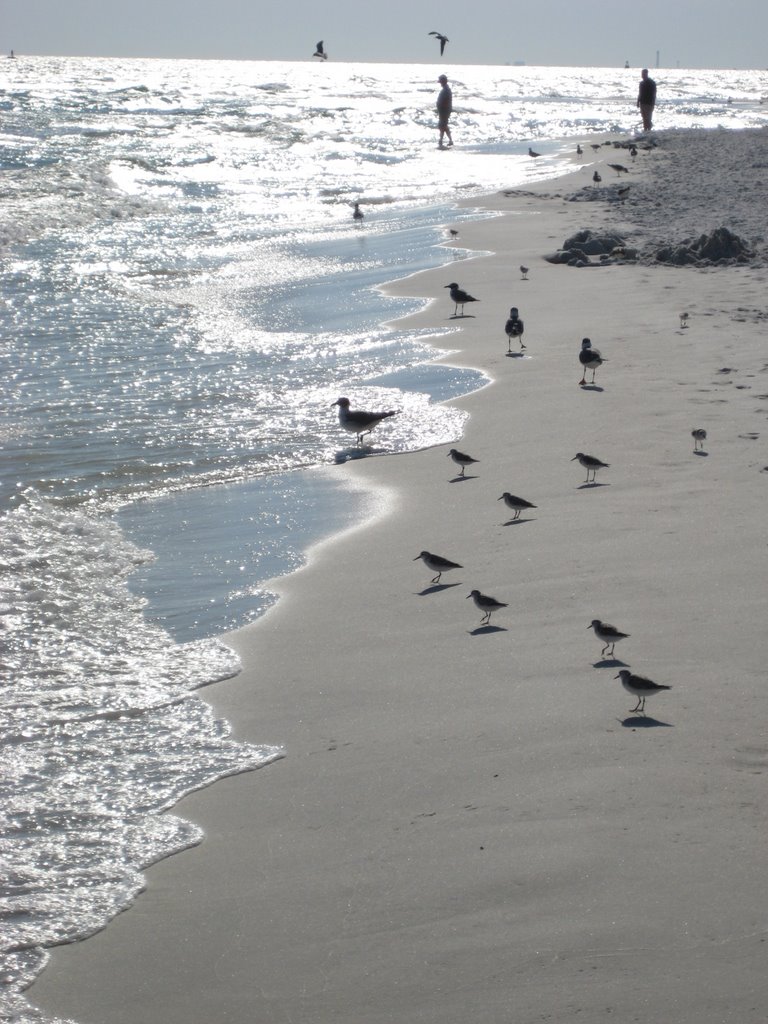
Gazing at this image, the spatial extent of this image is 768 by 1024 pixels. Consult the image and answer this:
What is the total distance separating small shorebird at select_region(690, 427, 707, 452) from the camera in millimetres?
8508

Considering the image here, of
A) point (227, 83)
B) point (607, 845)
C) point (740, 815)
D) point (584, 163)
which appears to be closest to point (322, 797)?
point (607, 845)

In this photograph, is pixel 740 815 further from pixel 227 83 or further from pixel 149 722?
pixel 227 83

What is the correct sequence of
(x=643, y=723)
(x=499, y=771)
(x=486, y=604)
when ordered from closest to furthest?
1. (x=499, y=771)
2. (x=643, y=723)
3. (x=486, y=604)

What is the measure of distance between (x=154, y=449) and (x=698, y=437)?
4644 mm

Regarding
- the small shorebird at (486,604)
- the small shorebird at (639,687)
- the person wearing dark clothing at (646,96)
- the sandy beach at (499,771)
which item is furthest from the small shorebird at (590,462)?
the person wearing dark clothing at (646,96)

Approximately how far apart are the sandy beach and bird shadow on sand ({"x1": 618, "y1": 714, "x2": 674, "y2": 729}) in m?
0.01

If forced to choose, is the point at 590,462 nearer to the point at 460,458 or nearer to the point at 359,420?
the point at 460,458

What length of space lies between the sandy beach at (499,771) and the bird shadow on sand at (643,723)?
1cm

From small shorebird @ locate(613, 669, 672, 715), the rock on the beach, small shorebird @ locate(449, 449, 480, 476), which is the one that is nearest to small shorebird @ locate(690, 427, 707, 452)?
small shorebird @ locate(449, 449, 480, 476)

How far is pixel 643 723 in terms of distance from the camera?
5133 mm

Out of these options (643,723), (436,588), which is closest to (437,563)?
(436,588)

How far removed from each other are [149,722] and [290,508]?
11.1ft

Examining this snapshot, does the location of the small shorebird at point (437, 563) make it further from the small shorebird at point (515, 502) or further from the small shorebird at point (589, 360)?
the small shorebird at point (589, 360)

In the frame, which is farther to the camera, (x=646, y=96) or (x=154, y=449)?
(x=646, y=96)
